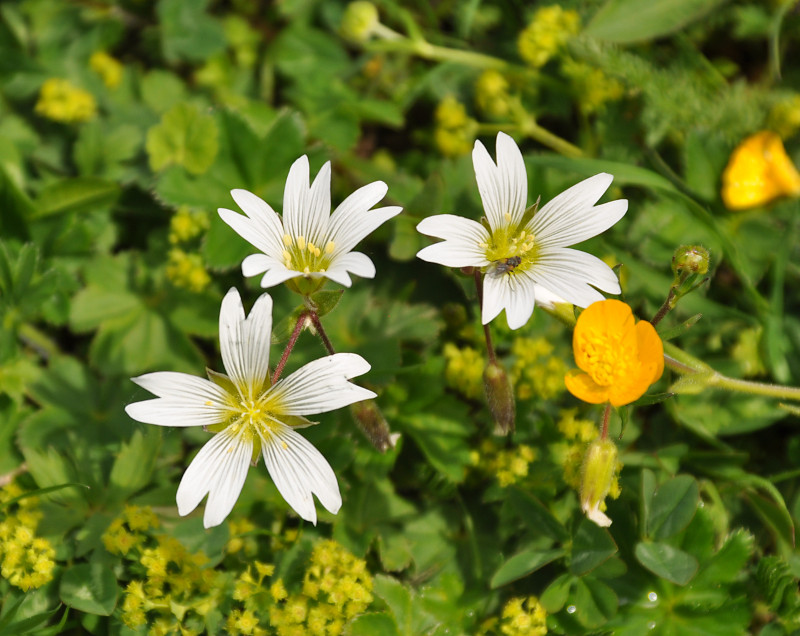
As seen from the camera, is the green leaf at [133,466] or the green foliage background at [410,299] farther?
the green leaf at [133,466]

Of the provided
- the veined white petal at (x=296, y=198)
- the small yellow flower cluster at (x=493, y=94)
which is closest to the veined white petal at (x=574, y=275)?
the veined white petal at (x=296, y=198)

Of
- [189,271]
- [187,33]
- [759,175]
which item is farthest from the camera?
[187,33]

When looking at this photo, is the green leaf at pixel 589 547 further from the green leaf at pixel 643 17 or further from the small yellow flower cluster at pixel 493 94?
the green leaf at pixel 643 17

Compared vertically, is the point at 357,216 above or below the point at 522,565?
above

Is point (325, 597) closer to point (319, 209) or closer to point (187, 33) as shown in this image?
point (319, 209)

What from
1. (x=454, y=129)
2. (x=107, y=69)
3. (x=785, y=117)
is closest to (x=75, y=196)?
(x=107, y=69)

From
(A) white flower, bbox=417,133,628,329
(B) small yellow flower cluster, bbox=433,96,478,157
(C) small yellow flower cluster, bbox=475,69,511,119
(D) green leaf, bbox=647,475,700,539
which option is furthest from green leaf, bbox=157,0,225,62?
(D) green leaf, bbox=647,475,700,539

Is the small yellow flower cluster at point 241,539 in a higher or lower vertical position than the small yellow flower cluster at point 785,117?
lower
